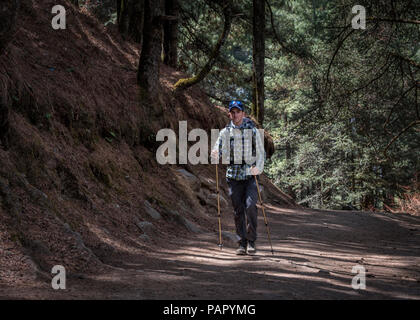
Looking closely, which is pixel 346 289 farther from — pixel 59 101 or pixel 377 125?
pixel 377 125

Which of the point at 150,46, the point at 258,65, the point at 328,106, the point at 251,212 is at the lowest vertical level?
the point at 251,212

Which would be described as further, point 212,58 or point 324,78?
point 324,78

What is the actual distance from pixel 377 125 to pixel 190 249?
2110 cm

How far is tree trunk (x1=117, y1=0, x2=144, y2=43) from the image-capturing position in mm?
15656

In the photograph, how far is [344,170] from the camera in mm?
25922

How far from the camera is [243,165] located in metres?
7.14

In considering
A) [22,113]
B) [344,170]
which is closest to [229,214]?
[22,113]

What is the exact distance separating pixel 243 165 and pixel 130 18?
11453mm

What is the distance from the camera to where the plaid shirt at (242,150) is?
23.3 feet

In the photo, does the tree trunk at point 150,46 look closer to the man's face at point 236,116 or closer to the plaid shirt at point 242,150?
the man's face at point 236,116
